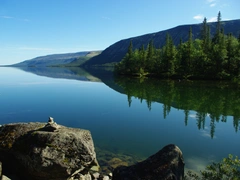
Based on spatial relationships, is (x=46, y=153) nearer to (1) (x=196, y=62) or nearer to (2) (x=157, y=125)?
(2) (x=157, y=125)

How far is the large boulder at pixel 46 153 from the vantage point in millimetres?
10898

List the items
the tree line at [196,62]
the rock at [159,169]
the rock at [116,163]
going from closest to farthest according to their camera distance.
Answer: the rock at [159,169] → the rock at [116,163] → the tree line at [196,62]

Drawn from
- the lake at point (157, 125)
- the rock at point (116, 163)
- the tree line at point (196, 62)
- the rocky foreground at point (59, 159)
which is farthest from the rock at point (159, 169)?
the tree line at point (196, 62)

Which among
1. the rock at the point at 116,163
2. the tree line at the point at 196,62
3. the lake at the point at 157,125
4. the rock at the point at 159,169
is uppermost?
the tree line at the point at 196,62

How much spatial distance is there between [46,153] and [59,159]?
0.76 meters

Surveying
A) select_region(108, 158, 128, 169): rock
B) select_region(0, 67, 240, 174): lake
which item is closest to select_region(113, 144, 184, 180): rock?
select_region(108, 158, 128, 169): rock

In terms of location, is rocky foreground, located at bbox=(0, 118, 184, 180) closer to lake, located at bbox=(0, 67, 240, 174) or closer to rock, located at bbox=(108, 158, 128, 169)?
rock, located at bbox=(108, 158, 128, 169)

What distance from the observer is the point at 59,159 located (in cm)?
1091

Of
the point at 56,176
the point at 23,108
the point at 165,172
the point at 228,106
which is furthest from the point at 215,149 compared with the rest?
the point at 23,108

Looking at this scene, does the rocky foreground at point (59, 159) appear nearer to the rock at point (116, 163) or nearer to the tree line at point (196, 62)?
the rock at point (116, 163)

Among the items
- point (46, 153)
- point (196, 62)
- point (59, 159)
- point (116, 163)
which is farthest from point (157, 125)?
point (196, 62)

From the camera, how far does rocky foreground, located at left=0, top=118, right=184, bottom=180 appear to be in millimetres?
10672

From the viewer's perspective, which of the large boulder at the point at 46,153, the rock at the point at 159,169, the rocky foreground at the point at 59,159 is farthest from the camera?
the large boulder at the point at 46,153

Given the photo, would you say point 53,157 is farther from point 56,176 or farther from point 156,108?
point 156,108
